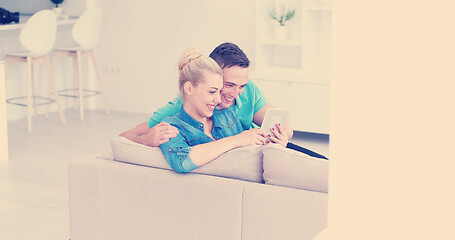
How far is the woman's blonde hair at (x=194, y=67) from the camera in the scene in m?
2.68

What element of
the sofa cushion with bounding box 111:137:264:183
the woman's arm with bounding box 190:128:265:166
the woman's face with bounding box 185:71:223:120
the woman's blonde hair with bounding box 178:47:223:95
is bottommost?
the sofa cushion with bounding box 111:137:264:183

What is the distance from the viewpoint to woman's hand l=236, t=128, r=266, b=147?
258 centimetres

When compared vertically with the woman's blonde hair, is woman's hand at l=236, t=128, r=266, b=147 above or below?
below

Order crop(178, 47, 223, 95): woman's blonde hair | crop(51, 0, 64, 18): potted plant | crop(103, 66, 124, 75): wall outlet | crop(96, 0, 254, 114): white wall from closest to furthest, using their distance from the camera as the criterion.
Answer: crop(178, 47, 223, 95): woman's blonde hair < crop(96, 0, 254, 114): white wall < crop(51, 0, 64, 18): potted plant < crop(103, 66, 124, 75): wall outlet

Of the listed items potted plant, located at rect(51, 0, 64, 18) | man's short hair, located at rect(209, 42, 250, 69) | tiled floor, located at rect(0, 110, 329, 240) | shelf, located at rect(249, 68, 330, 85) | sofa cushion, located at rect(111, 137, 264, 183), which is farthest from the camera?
potted plant, located at rect(51, 0, 64, 18)

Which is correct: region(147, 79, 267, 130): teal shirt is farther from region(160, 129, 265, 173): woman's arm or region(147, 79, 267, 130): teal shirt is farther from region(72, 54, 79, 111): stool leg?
region(72, 54, 79, 111): stool leg

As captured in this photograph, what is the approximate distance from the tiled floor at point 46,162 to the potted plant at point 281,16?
3.09ft

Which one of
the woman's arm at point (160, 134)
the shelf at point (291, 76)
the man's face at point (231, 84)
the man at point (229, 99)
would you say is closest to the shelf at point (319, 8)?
the shelf at point (291, 76)

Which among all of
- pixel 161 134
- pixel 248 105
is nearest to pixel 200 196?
pixel 161 134

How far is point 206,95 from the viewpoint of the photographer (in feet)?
8.84

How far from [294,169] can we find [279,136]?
0.55 meters

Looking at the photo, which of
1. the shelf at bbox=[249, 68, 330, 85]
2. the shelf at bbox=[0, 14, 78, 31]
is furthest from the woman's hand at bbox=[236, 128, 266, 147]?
the shelf at bbox=[0, 14, 78, 31]

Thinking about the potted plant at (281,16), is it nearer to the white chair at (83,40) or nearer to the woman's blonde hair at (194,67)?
the white chair at (83,40)

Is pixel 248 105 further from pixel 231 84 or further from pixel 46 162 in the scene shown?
pixel 46 162
